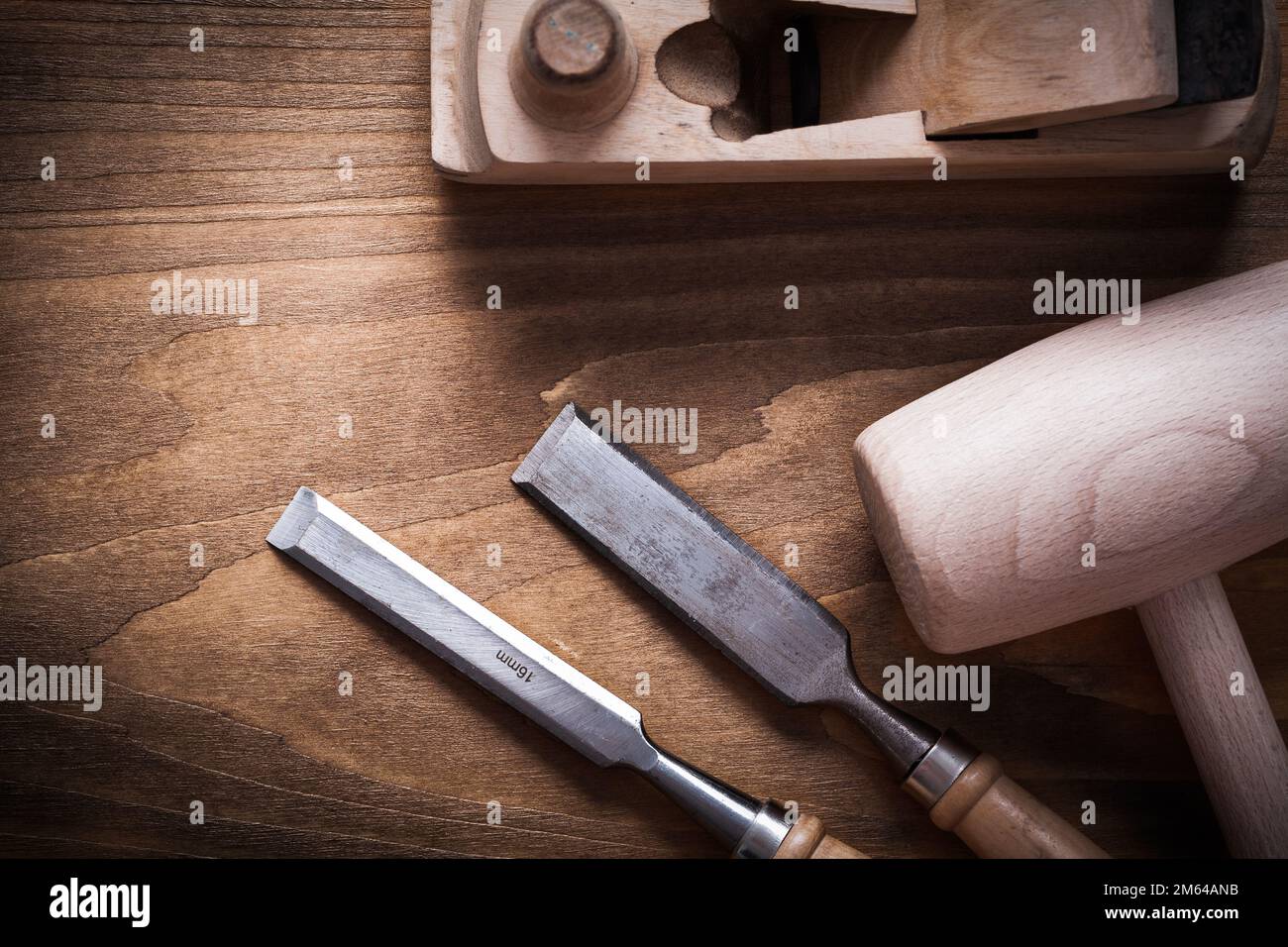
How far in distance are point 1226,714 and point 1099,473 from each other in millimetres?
290

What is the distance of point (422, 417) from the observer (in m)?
1.00

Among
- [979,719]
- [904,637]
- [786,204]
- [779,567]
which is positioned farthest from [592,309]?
[979,719]

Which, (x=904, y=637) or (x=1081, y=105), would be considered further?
(x=904, y=637)

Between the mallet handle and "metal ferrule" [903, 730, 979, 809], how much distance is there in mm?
213

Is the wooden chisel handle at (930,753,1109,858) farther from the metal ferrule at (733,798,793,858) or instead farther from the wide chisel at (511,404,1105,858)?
the metal ferrule at (733,798,793,858)

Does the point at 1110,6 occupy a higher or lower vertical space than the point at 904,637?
higher

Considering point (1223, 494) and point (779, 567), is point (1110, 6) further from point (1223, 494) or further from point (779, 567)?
point (779, 567)

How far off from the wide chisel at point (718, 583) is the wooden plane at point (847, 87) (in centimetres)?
28

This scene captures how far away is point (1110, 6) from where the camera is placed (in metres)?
0.79

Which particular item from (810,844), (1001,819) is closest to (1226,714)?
(1001,819)

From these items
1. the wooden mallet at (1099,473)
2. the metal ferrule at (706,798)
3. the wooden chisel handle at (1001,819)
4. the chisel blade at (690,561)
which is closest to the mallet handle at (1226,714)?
the wooden mallet at (1099,473)

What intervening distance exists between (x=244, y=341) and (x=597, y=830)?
0.63m

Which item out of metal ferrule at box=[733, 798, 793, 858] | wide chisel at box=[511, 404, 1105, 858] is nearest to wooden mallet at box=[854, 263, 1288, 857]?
wide chisel at box=[511, 404, 1105, 858]

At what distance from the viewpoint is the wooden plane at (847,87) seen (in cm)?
80
